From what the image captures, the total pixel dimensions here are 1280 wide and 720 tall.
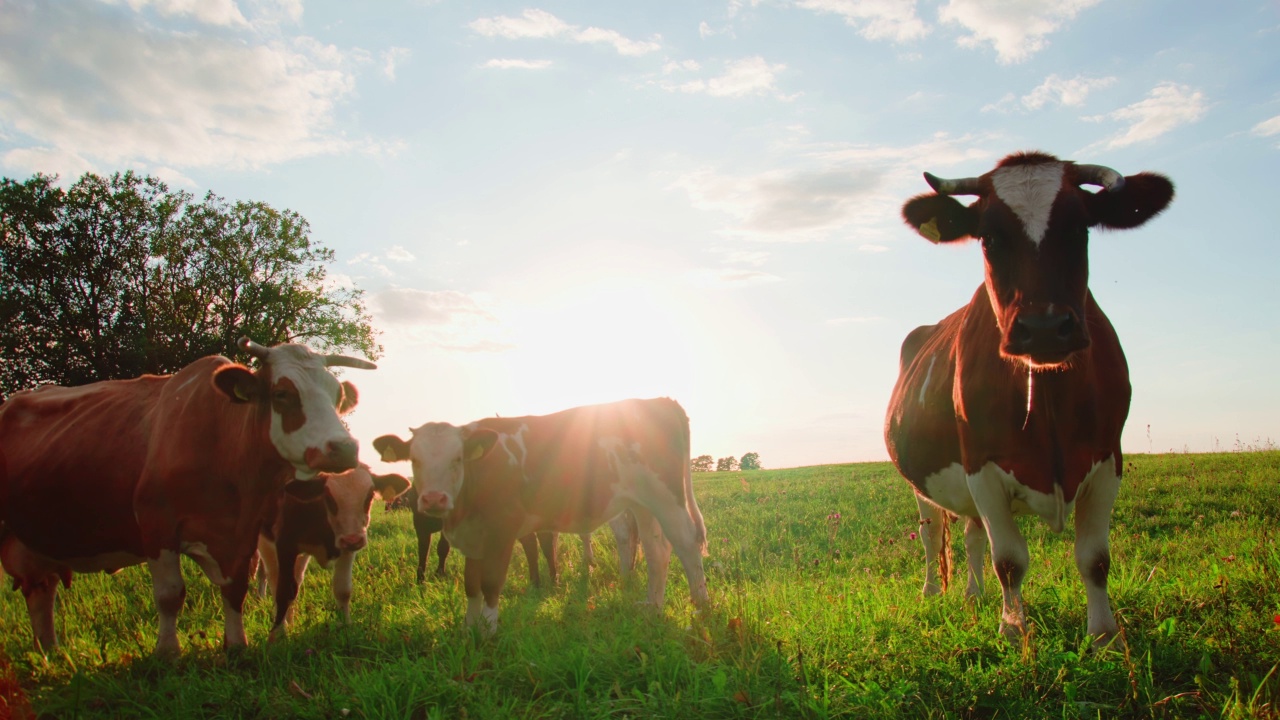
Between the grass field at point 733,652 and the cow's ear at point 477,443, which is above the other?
the cow's ear at point 477,443

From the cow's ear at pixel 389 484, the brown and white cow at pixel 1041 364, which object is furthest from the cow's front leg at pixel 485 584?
the brown and white cow at pixel 1041 364

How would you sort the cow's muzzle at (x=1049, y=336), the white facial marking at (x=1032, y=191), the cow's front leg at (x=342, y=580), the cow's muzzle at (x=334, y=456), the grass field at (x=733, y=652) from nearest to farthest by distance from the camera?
the grass field at (x=733, y=652) < the cow's muzzle at (x=1049, y=336) < the white facial marking at (x=1032, y=191) < the cow's muzzle at (x=334, y=456) < the cow's front leg at (x=342, y=580)

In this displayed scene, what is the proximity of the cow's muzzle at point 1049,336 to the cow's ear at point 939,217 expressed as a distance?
3.71 feet

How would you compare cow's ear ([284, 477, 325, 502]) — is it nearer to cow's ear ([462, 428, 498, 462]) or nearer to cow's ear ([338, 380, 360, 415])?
cow's ear ([338, 380, 360, 415])

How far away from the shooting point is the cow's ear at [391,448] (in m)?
7.24

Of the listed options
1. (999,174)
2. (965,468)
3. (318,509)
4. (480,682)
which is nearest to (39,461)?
(318,509)

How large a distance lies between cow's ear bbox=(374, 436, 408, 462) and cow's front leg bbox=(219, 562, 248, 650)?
1619 mm

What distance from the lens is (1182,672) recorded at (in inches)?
157

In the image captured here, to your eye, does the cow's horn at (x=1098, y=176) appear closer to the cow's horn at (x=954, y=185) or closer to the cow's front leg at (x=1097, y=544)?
the cow's horn at (x=954, y=185)

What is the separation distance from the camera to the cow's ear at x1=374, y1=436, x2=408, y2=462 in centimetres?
724

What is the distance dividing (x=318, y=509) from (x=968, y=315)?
583 cm

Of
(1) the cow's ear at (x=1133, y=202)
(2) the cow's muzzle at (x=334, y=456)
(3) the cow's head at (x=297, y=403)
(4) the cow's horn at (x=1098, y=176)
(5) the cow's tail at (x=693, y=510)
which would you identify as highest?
(4) the cow's horn at (x=1098, y=176)

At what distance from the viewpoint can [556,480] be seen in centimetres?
716

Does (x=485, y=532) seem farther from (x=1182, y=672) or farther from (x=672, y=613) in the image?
(x=1182, y=672)
